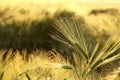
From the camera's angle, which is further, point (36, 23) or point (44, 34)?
point (36, 23)

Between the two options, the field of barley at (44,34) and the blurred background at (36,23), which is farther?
the blurred background at (36,23)

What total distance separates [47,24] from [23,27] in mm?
361

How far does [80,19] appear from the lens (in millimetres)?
7258

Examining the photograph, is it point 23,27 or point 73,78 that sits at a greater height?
point 23,27

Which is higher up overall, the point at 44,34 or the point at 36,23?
the point at 36,23

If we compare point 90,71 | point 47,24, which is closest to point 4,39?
point 47,24

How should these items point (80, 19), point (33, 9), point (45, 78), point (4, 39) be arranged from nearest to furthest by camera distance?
point (45, 78) → point (4, 39) → point (80, 19) → point (33, 9)

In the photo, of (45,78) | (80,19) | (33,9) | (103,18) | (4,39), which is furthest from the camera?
(103,18)

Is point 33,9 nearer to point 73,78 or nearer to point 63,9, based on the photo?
point 63,9

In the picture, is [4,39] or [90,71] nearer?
[90,71]

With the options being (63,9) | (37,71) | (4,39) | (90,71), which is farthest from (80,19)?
(90,71)

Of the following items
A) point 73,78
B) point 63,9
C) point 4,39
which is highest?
point 63,9

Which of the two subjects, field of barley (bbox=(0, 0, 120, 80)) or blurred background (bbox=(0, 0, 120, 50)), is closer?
field of barley (bbox=(0, 0, 120, 80))

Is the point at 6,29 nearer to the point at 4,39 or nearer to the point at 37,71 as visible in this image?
the point at 4,39
